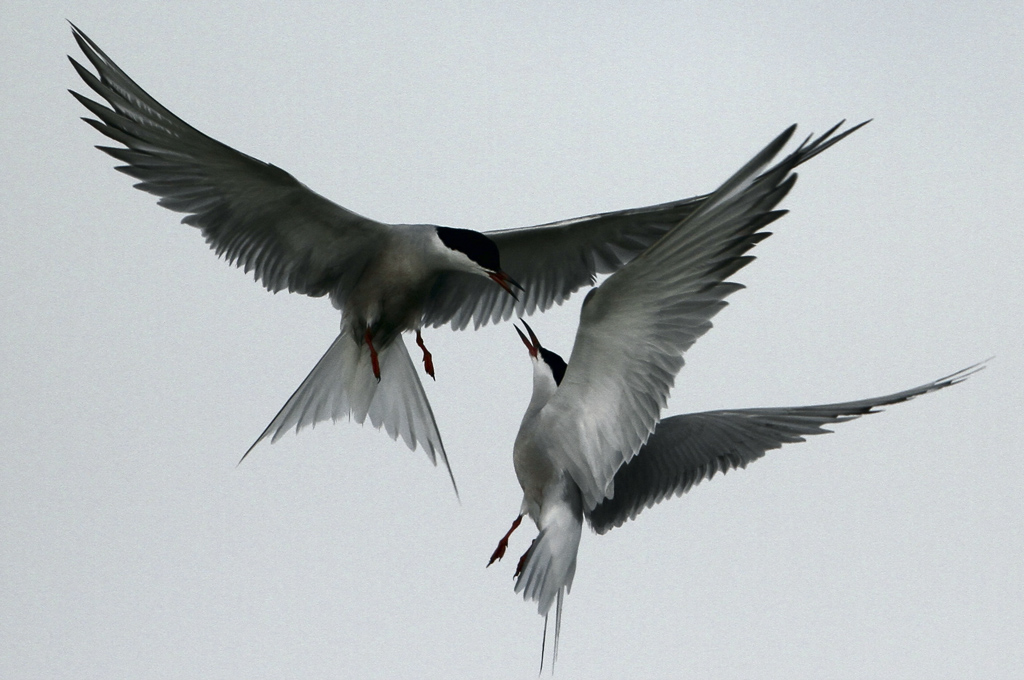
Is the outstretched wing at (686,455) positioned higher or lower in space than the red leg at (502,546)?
higher

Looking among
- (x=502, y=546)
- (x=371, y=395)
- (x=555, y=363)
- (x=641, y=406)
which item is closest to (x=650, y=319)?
(x=641, y=406)

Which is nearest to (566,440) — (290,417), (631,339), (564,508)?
(564,508)

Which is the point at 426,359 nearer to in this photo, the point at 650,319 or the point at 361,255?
the point at 361,255

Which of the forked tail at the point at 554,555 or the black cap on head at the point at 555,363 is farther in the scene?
the black cap on head at the point at 555,363

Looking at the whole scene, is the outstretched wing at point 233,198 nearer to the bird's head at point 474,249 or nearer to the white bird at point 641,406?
the bird's head at point 474,249

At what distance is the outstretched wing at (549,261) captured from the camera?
2404 mm

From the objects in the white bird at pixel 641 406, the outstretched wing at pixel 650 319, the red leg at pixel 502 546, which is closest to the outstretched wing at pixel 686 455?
the white bird at pixel 641 406

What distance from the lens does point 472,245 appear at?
2174 mm

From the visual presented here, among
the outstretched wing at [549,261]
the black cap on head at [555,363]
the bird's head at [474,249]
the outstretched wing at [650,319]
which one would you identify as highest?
the outstretched wing at [549,261]

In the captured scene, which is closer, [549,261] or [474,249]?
[474,249]

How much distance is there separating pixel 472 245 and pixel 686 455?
63 centimetres

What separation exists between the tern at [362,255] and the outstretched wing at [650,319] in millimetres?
371

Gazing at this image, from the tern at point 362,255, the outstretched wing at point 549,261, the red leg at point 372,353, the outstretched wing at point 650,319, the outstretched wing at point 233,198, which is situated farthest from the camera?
the outstretched wing at point 549,261

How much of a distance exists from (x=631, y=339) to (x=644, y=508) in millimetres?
637
